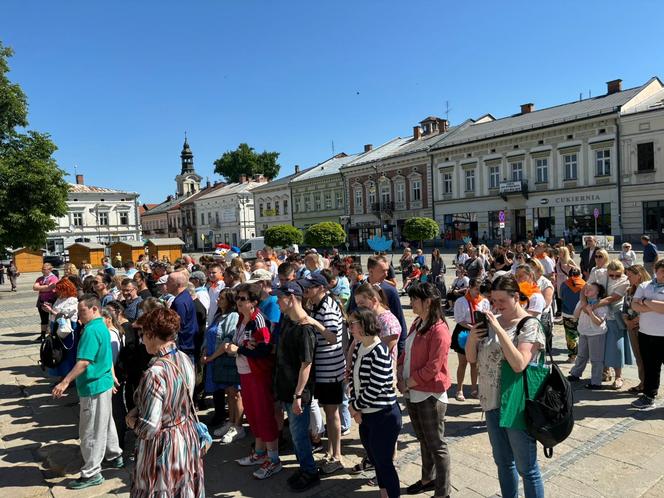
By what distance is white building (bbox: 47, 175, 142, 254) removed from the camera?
199 feet

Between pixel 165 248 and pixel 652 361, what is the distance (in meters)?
34.6

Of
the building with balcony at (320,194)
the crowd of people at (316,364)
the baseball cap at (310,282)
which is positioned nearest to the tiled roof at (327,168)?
the building with balcony at (320,194)

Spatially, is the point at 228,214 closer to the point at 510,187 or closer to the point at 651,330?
the point at 510,187

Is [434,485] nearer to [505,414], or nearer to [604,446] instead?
[505,414]

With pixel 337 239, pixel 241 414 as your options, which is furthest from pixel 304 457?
pixel 337 239

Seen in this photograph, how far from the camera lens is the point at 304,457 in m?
4.06

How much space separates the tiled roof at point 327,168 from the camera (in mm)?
52756

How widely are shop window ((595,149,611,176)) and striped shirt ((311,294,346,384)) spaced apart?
33052 mm

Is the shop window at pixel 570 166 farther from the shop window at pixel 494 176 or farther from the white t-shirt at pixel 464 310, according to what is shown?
the white t-shirt at pixel 464 310

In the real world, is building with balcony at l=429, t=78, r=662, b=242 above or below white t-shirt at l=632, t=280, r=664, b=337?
above

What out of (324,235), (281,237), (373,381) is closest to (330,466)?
(373,381)

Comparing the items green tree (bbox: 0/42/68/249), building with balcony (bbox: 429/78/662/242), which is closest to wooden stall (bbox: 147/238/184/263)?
green tree (bbox: 0/42/68/249)

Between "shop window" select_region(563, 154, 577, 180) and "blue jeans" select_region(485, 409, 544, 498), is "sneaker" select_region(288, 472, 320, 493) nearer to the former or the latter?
"blue jeans" select_region(485, 409, 544, 498)

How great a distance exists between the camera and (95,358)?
4.30 metres
